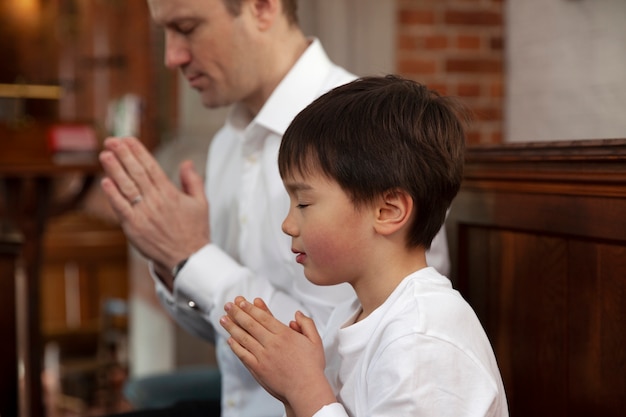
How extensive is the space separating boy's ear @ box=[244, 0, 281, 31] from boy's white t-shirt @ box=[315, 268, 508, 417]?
873 millimetres

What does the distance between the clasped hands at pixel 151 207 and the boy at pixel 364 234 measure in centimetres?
54

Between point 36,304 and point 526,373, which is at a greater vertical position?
point 526,373

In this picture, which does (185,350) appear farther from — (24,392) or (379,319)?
(379,319)

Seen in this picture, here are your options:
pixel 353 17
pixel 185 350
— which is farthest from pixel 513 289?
pixel 185 350

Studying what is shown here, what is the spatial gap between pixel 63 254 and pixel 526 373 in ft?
18.6

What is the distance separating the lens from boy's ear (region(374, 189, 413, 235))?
1.30 metres

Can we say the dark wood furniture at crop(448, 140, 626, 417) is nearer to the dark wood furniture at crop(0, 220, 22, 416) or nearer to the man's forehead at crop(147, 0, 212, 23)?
the man's forehead at crop(147, 0, 212, 23)

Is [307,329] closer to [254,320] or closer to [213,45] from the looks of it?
[254,320]

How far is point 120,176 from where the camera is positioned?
6.11ft

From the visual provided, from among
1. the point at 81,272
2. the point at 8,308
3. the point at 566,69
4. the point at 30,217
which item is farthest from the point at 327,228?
the point at 81,272

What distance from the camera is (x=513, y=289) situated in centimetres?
178

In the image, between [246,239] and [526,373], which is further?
[246,239]

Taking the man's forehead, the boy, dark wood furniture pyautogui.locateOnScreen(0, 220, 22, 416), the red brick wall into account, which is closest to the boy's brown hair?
the boy

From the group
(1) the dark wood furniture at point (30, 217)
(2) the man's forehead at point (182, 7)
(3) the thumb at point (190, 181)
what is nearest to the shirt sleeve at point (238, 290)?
(3) the thumb at point (190, 181)
